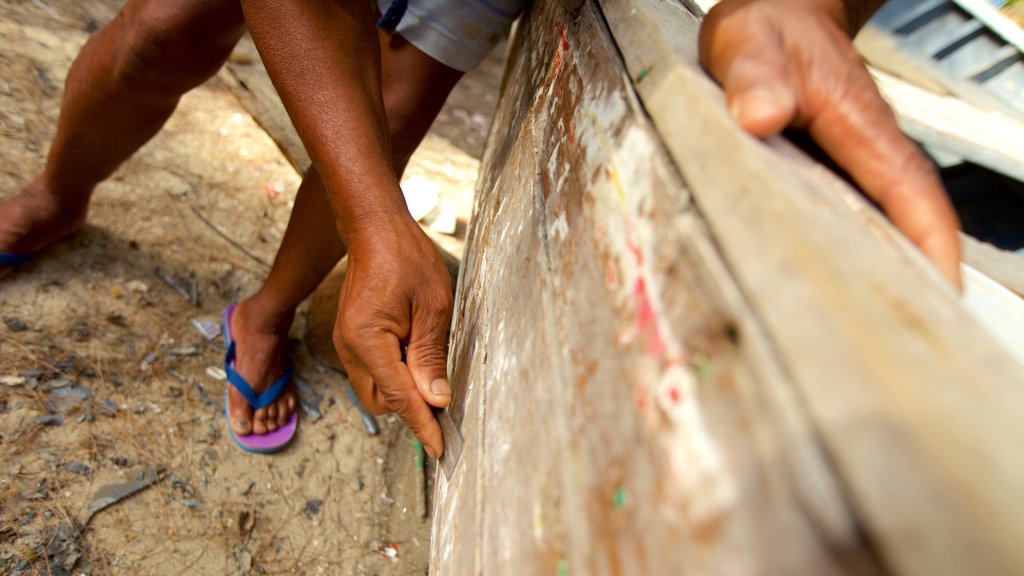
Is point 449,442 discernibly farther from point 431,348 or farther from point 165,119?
point 165,119

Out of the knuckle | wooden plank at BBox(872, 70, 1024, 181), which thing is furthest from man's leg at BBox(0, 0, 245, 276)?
wooden plank at BBox(872, 70, 1024, 181)

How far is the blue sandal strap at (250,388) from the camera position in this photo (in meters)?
2.05

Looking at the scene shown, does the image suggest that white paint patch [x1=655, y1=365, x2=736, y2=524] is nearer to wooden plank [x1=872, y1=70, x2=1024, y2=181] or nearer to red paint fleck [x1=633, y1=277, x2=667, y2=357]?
red paint fleck [x1=633, y1=277, x2=667, y2=357]

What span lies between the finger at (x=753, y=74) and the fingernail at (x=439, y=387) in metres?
0.81

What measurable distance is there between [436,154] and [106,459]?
261 centimetres

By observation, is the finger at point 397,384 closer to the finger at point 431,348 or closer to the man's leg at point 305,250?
the finger at point 431,348

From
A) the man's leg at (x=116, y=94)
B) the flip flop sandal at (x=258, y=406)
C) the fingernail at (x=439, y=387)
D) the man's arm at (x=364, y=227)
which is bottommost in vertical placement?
the flip flop sandal at (x=258, y=406)

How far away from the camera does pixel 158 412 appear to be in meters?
1.99

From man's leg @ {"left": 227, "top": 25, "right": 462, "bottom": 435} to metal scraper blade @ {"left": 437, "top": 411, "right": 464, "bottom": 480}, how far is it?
2.80 ft

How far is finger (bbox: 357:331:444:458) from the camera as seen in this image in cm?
121

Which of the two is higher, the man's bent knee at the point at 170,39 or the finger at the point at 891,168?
the finger at the point at 891,168

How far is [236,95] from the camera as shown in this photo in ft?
10.9

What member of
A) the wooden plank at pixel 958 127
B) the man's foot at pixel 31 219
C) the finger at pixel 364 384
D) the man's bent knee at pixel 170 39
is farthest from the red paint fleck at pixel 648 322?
the wooden plank at pixel 958 127

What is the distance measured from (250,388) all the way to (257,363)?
0.09 meters
